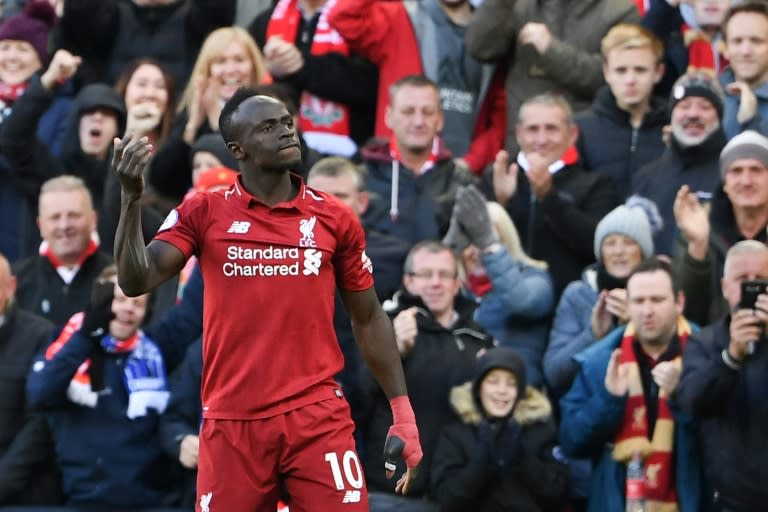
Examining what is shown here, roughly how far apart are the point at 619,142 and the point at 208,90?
9.16 feet

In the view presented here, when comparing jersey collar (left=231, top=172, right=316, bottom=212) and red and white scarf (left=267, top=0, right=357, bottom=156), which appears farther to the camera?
red and white scarf (left=267, top=0, right=357, bottom=156)

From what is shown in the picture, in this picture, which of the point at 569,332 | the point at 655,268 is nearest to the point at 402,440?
the point at 655,268

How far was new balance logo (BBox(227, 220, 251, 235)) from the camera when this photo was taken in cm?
736

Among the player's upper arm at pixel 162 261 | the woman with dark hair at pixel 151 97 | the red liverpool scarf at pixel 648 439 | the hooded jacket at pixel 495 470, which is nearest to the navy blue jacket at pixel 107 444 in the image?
the hooded jacket at pixel 495 470

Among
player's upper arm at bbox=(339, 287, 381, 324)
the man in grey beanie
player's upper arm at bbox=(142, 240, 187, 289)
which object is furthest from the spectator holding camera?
player's upper arm at bbox=(142, 240, 187, 289)

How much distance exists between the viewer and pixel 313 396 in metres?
7.42

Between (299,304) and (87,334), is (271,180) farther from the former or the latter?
(87,334)

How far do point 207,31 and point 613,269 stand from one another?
13.8 feet

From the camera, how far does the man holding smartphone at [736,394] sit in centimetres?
944

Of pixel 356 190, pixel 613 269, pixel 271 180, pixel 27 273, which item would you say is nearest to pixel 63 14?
pixel 27 273

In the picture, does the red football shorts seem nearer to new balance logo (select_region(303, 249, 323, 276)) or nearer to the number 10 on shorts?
the number 10 on shorts

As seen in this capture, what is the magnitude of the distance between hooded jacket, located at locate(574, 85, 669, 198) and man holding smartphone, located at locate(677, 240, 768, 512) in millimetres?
2045

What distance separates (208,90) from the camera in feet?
40.3

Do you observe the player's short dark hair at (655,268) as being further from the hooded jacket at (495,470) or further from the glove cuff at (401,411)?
the glove cuff at (401,411)
